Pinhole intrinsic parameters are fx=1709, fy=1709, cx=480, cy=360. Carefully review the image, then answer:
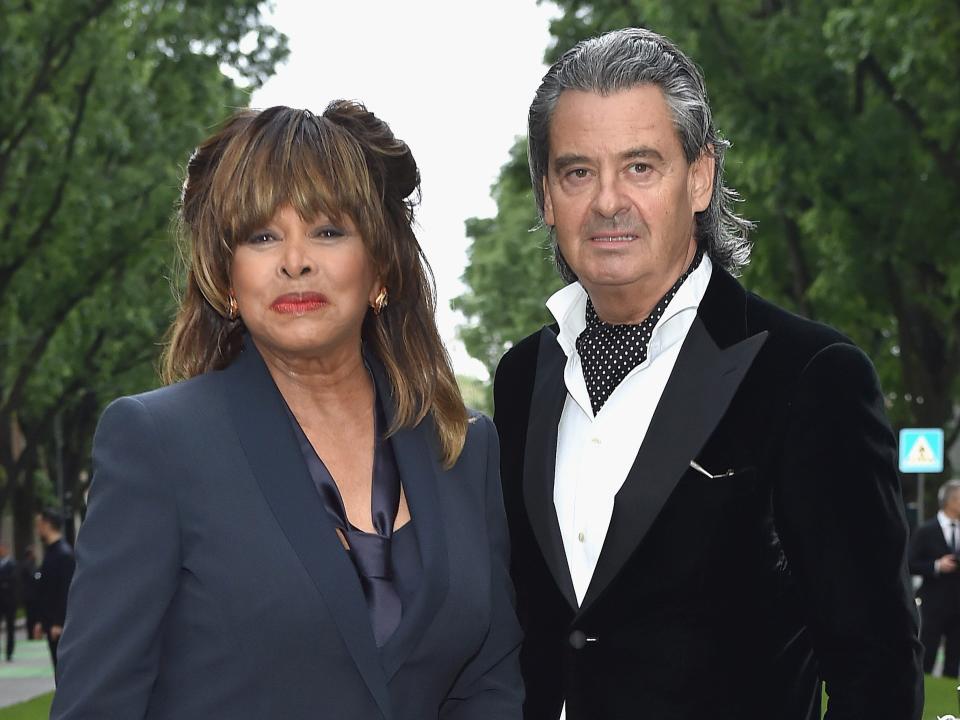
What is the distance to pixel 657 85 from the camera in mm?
3904

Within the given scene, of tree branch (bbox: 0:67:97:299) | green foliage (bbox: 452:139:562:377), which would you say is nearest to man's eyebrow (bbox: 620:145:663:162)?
tree branch (bbox: 0:67:97:299)

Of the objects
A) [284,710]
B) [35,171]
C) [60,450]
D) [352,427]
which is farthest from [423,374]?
[60,450]

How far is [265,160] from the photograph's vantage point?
3.22 m

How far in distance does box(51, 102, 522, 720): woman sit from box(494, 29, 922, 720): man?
1.06ft

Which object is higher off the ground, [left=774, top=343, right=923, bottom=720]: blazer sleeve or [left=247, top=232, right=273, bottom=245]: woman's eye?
[left=247, top=232, right=273, bottom=245]: woman's eye

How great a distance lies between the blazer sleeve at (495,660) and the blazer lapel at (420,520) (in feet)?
0.64

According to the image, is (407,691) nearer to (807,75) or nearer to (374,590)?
(374,590)

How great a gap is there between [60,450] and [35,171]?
24461 millimetres

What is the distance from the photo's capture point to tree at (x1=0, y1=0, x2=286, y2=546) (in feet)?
74.9

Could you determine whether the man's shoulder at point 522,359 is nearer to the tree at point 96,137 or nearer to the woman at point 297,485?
the woman at point 297,485

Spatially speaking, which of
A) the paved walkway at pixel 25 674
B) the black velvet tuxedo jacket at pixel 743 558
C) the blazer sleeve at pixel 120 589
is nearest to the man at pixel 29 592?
the paved walkway at pixel 25 674

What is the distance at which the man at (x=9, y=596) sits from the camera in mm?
29422

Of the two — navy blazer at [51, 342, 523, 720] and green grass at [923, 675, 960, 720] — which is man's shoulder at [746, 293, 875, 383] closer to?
navy blazer at [51, 342, 523, 720]

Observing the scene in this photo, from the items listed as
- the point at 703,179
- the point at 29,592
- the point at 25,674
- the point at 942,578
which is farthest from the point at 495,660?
the point at 29,592
